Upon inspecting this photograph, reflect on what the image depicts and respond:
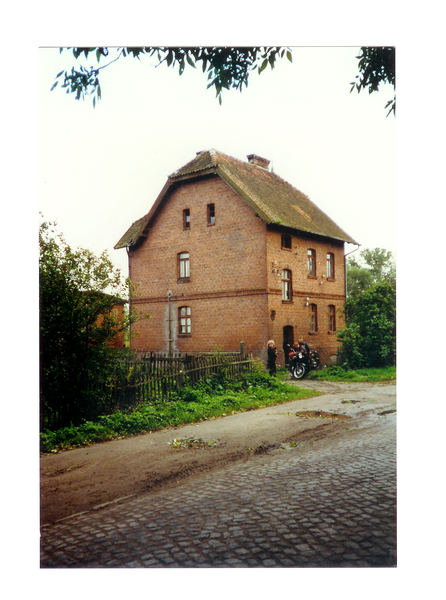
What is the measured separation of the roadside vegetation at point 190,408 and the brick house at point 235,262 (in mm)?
1002

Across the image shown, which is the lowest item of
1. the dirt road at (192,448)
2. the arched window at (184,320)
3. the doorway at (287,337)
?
the dirt road at (192,448)

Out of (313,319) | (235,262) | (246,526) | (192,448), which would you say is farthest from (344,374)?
(246,526)

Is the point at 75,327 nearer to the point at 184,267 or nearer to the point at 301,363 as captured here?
the point at 184,267

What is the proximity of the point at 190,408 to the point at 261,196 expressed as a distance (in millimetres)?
4117

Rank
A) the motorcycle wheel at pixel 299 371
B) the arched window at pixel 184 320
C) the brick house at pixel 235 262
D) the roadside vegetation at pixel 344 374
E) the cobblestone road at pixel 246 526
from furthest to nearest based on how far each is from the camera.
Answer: the motorcycle wheel at pixel 299 371 → the arched window at pixel 184 320 → the brick house at pixel 235 262 → the roadside vegetation at pixel 344 374 → the cobblestone road at pixel 246 526

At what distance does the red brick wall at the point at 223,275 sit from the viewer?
6.94 metres

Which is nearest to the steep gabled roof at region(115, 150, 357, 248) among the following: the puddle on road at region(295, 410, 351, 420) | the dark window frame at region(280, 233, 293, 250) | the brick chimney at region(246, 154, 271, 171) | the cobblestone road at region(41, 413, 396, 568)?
the brick chimney at region(246, 154, 271, 171)

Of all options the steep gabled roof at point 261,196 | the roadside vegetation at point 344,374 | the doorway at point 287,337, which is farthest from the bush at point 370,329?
the steep gabled roof at point 261,196

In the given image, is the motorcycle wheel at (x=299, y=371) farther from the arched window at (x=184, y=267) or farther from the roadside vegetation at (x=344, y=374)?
the arched window at (x=184, y=267)

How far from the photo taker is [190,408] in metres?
8.46

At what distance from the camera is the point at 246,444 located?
6391 millimetres

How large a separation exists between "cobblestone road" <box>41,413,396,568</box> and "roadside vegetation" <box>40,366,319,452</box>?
1901 mm

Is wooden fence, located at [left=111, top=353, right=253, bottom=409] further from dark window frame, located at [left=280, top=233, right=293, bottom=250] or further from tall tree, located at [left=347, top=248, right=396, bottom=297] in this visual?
tall tree, located at [left=347, top=248, right=396, bottom=297]
